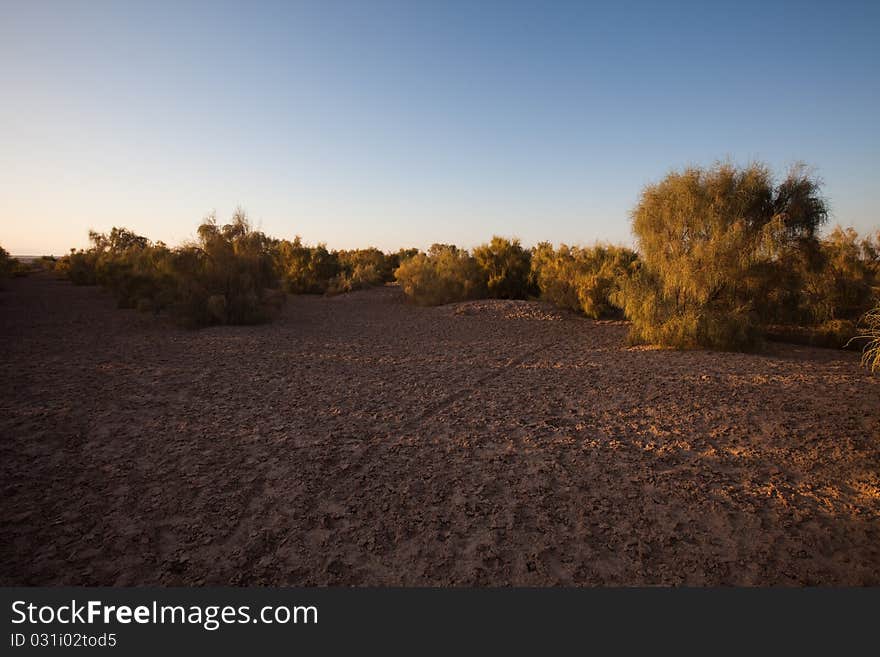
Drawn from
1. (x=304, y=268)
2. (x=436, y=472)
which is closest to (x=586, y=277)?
(x=436, y=472)

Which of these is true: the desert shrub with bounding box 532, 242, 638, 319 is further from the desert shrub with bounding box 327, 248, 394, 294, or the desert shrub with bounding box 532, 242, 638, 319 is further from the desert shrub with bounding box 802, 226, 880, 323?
the desert shrub with bounding box 327, 248, 394, 294

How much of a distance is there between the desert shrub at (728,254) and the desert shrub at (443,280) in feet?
43.5

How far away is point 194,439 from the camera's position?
6.36m

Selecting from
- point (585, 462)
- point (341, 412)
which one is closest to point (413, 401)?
point (341, 412)

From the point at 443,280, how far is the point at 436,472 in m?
20.8

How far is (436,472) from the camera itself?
552 cm

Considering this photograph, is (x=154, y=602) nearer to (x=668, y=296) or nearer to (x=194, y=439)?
(x=194, y=439)

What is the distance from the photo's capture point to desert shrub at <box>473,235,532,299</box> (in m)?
26.3

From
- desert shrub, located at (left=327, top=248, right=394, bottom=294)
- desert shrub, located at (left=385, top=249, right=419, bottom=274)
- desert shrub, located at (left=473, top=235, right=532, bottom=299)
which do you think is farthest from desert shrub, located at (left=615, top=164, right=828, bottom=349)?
desert shrub, located at (left=385, top=249, right=419, bottom=274)

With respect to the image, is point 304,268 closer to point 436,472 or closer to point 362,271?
point 362,271

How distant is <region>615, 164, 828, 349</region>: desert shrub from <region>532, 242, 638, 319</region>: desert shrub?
4.76 m

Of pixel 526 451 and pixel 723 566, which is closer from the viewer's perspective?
pixel 723 566

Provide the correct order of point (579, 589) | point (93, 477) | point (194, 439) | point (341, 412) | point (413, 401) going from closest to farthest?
point (579, 589)
point (93, 477)
point (194, 439)
point (341, 412)
point (413, 401)

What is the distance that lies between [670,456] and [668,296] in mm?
8757
